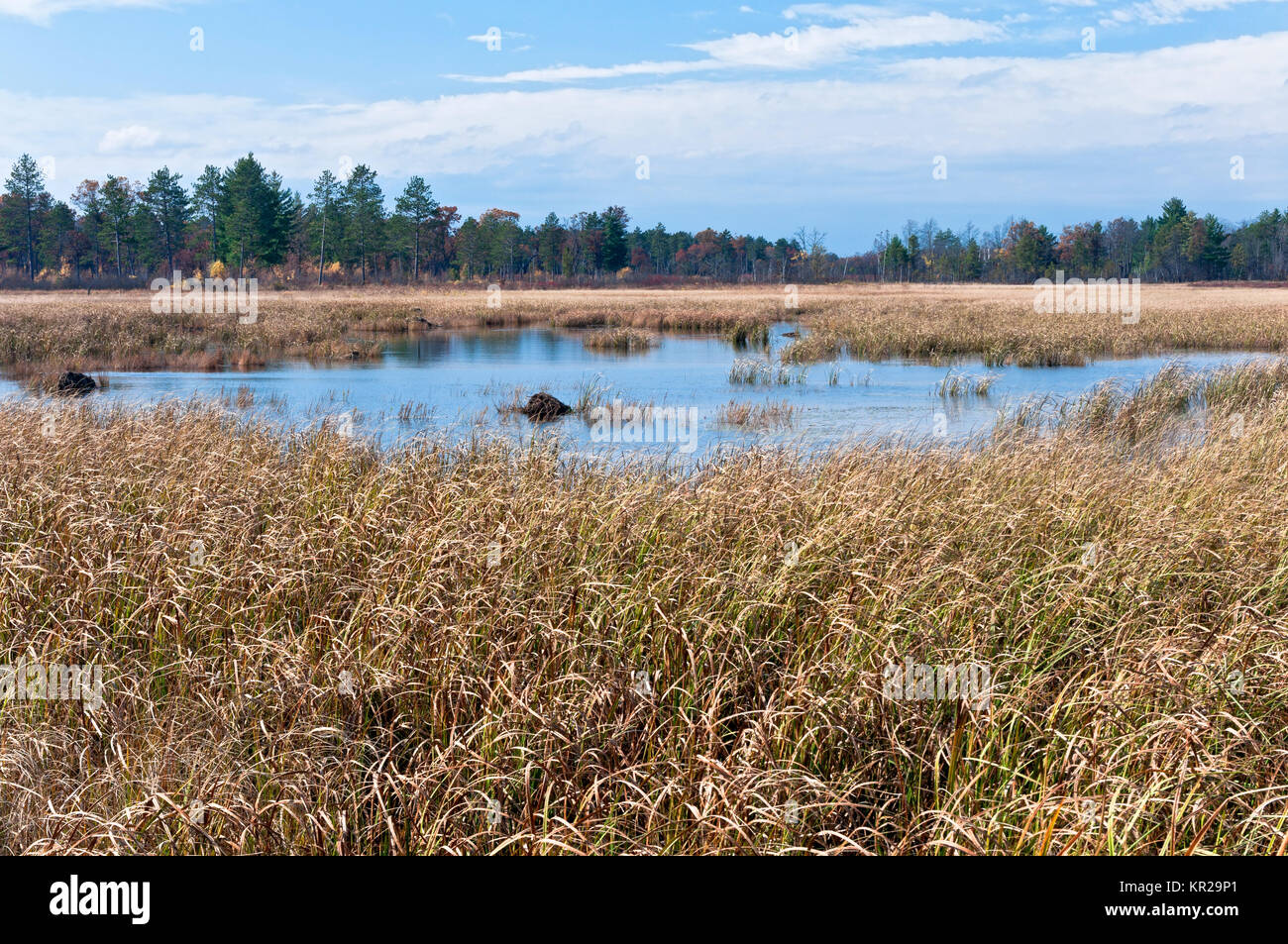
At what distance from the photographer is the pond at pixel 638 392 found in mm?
14180

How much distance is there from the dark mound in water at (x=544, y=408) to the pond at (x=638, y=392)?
307 mm

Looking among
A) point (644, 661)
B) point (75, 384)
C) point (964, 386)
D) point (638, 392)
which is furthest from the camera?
point (638, 392)

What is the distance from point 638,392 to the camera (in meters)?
20.0

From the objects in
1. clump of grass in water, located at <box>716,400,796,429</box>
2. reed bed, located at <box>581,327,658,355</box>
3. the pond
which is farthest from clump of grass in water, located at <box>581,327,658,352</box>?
clump of grass in water, located at <box>716,400,796,429</box>

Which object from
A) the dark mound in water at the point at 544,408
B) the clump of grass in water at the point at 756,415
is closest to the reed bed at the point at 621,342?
the clump of grass in water at the point at 756,415

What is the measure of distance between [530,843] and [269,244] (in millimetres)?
82704

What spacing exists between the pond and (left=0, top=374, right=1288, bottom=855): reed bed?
390 centimetres

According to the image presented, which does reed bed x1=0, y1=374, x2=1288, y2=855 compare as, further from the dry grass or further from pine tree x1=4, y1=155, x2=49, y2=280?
pine tree x1=4, y1=155, x2=49, y2=280

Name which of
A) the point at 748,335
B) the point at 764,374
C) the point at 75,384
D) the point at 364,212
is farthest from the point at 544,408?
the point at 364,212

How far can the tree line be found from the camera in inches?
3285

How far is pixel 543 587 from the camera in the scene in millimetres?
5266

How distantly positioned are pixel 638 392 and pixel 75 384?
1084 cm

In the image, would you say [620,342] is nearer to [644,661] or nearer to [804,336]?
[804,336]

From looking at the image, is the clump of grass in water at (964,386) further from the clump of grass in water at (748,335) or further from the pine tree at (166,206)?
the pine tree at (166,206)
